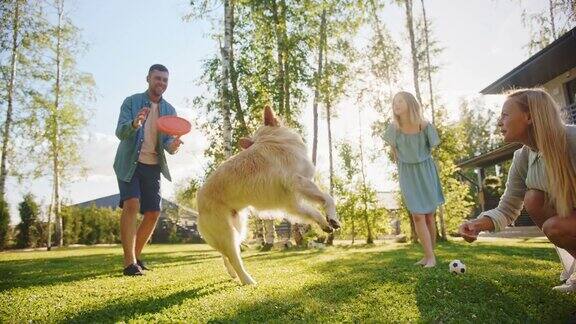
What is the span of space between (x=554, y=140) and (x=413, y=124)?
2.97 meters

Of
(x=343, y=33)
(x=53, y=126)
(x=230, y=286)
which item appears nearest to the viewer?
(x=230, y=286)

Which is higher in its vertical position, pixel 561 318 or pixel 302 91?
pixel 302 91

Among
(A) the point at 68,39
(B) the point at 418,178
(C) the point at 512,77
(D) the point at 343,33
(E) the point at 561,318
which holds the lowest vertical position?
(E) the point at 561,318

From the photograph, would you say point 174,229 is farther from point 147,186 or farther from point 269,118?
point 269,118

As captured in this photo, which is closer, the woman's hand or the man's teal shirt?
the woman's hand

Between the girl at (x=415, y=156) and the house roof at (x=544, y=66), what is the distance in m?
8.74

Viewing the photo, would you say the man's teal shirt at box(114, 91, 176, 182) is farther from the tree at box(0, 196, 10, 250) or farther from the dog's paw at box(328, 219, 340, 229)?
the tree at box(0, 196, 10, 250)

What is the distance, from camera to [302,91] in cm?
1759

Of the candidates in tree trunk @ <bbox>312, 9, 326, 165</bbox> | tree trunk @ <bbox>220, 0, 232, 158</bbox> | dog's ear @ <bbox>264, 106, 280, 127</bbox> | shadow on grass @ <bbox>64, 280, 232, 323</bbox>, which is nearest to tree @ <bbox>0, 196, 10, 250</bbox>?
tree trunk @ <bbox>220, 0, 232, 158</bbox>

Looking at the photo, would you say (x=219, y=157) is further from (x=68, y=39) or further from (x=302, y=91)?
(x=68, y=39)

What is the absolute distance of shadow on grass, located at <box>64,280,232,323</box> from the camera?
275 centimetres

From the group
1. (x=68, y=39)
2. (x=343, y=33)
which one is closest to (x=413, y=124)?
(x=343, y=33)

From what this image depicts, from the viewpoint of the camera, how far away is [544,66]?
50.3 ft

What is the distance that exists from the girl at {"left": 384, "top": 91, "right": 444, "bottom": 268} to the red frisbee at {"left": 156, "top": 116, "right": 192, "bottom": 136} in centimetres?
292
